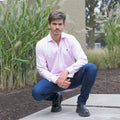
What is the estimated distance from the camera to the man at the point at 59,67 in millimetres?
2523

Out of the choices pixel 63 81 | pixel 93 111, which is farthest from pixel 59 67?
pixel 93 111

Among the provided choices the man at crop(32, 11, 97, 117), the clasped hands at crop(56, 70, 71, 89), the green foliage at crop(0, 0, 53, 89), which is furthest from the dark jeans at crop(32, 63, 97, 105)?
the green foliage at crop(0, 0, 53, 89)

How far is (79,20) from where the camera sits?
24.6 feet

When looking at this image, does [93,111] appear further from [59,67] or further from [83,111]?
[59,67]

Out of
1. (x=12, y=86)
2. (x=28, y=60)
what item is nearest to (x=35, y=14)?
(x=28, y=60)

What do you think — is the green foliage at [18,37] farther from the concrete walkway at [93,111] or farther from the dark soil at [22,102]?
the concrete walkway at [93,111]

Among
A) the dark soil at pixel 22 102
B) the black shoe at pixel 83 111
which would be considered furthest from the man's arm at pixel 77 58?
the dark soil at pixel 22 102

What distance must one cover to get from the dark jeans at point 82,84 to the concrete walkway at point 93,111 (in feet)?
0.54

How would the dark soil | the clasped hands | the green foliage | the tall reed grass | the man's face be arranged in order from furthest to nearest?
1. the tall reed grass
2. the green foliage
3. the dark soil
4. the man's face
5. the clasped hands

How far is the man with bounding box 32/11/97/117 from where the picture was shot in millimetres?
2523

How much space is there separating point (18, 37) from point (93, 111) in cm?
151

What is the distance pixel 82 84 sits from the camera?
256 cm

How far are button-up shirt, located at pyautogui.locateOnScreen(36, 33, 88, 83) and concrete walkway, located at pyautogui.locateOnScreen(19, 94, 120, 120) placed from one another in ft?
1.23

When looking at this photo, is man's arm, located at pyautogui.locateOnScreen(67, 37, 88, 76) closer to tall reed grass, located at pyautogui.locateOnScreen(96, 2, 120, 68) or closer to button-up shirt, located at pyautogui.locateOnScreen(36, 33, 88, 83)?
button-up shirt, located at pyautogui.locateOnScreen(36, 33, 88, 83)
